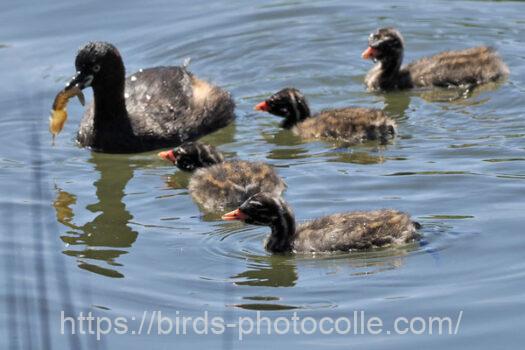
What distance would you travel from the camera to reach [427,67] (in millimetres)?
14062

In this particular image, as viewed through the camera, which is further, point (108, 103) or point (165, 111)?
point (165, 111)

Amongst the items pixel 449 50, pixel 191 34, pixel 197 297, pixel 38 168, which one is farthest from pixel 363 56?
pixel 197 297

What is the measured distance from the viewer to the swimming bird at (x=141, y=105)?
12875 millimetres

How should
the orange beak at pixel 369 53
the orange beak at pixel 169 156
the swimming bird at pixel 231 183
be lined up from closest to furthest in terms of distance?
the swimming bird at pixel 231 183
the orange beak at pixel 169 156
the orange beak at pixel 369 53

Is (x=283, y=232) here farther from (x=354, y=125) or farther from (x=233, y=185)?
(x=354, y=125)

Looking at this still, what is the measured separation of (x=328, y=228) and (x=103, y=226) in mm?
1974

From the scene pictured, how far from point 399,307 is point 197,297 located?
133 centimetres

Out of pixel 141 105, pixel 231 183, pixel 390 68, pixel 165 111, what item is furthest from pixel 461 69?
pixel 231 183

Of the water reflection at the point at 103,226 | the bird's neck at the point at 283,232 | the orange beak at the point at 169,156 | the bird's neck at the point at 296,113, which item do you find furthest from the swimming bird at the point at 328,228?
the bird's neck at the point at 296,113

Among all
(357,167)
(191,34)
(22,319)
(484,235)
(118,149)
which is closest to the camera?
(22,319)

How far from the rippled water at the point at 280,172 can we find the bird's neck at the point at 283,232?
0.29 ft

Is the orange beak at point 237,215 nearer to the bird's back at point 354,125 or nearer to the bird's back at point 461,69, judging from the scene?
the bird's back at point 354,125

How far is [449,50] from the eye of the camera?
1497 cm

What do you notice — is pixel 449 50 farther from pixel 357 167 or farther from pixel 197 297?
pixel 197 297
